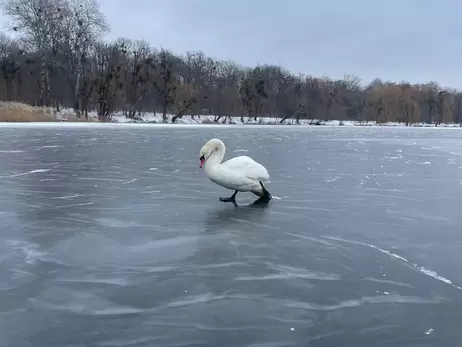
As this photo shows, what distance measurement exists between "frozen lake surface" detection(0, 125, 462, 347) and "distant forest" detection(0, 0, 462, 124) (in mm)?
34811

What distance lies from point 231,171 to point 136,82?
45.5 metres

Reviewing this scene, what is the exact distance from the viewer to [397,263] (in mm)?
3639

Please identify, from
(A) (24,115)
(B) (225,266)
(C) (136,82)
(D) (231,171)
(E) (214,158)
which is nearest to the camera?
(B) (225,266)

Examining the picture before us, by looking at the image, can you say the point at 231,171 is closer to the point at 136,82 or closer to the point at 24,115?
the point at 24,115

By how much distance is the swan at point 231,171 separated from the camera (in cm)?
573

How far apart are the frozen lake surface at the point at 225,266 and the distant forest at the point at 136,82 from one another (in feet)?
114

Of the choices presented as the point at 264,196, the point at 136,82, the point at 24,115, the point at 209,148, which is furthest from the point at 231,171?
the point at 136,82

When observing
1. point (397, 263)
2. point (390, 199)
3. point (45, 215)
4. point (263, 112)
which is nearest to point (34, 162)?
point (45, 215)

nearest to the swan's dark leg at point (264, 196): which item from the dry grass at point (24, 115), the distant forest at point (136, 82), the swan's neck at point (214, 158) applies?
the swan's neck at point (214, 158)

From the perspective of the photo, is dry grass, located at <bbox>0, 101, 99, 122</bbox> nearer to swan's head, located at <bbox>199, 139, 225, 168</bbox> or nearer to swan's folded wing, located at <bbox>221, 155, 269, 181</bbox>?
swan's head, located at <bbox>199, 139, 225, 168</bbox>

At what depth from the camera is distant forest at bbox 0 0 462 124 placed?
1633 inches

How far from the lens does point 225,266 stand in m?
3.50

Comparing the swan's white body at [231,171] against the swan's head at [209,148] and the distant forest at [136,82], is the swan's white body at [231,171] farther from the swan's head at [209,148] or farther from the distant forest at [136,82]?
the distant forest at [136,82]

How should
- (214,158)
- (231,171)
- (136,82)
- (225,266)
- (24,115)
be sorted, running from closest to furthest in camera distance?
(225,266) → (231,171) → (214,158) → (24,115) → (136,82)
